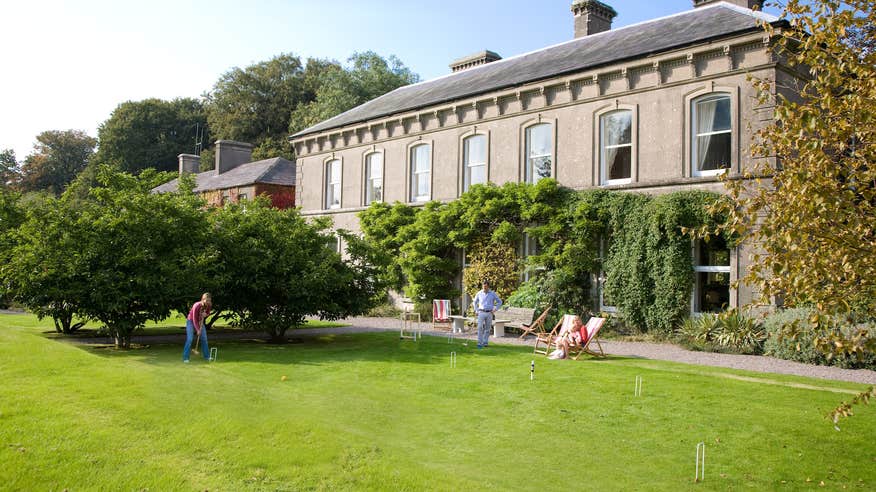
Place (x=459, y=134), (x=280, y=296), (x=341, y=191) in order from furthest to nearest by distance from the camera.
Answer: (x=341, y=191)
(x=459, y=134)
(x=280, y=296)

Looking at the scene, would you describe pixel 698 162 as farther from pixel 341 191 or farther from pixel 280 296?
pixel 341 191

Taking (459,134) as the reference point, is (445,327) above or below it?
below

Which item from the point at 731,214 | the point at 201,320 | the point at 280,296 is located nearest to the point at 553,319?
the point at 280,296

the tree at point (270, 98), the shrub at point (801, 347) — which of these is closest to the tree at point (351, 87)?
the tree at point (270, 98)

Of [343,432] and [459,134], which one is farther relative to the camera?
[459,134]

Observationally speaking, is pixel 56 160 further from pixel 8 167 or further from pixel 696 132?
pixel 696 132

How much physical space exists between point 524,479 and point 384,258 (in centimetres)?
1186

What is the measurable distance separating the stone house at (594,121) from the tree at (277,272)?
7920mm

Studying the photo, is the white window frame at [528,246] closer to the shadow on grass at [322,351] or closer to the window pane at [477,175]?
the window pane at [477,175]

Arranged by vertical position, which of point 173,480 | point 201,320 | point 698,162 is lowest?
point 173,480

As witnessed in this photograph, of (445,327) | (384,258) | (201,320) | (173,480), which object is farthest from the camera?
(445,327)

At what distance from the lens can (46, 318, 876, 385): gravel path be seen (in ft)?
42.4

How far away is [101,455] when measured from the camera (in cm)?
721

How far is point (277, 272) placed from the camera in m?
16.4
